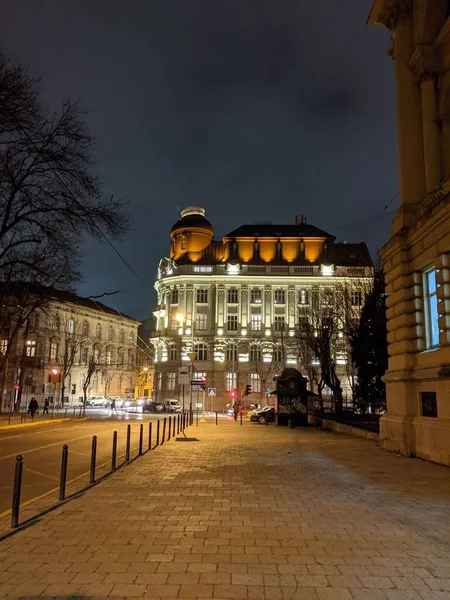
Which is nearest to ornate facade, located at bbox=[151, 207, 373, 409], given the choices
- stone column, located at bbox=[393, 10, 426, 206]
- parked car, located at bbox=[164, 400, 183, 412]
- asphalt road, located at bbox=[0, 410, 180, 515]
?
parked car, located at bbox=[164, 400, 183, 412]

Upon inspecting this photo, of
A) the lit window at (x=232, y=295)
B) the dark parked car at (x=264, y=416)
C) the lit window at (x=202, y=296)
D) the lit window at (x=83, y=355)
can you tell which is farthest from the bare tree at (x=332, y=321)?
the lit window at (x=83, y=355)

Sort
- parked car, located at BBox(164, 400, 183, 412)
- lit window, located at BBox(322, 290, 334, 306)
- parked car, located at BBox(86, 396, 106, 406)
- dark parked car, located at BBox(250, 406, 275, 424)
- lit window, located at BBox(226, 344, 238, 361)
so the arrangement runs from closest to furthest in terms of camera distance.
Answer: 1. dark parked car, located at BBox(250, 406, 275, 424)
2. lit window, located at BBox(322, 290, 334, 306)
3. parked car, located at BBox(164, 400, 183, 412)
4. lit window, located at BBox(226, 344, 238, 361)
5. parked car, located at BBox(86, 396, 106, 406)

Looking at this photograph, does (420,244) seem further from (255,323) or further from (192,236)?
(192,236)

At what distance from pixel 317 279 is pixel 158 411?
28815mm

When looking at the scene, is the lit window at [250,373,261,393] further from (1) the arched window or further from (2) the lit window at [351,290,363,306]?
(2) the lit window at [351,290,363,306]

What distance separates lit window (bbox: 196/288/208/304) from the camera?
7381cm

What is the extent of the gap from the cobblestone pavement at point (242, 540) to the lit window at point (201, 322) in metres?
61.5

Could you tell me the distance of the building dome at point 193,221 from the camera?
7675 cm

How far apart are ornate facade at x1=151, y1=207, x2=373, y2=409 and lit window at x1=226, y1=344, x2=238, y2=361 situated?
0.46 feet

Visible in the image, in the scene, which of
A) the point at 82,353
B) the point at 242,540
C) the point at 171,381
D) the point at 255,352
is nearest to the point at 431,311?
the point at 242,540

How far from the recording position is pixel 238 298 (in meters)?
73.4

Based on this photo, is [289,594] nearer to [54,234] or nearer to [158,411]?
[54,234]

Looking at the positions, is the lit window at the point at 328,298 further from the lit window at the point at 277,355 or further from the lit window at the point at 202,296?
the lit window at the point at 202,296

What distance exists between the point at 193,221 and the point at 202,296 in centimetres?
1174
